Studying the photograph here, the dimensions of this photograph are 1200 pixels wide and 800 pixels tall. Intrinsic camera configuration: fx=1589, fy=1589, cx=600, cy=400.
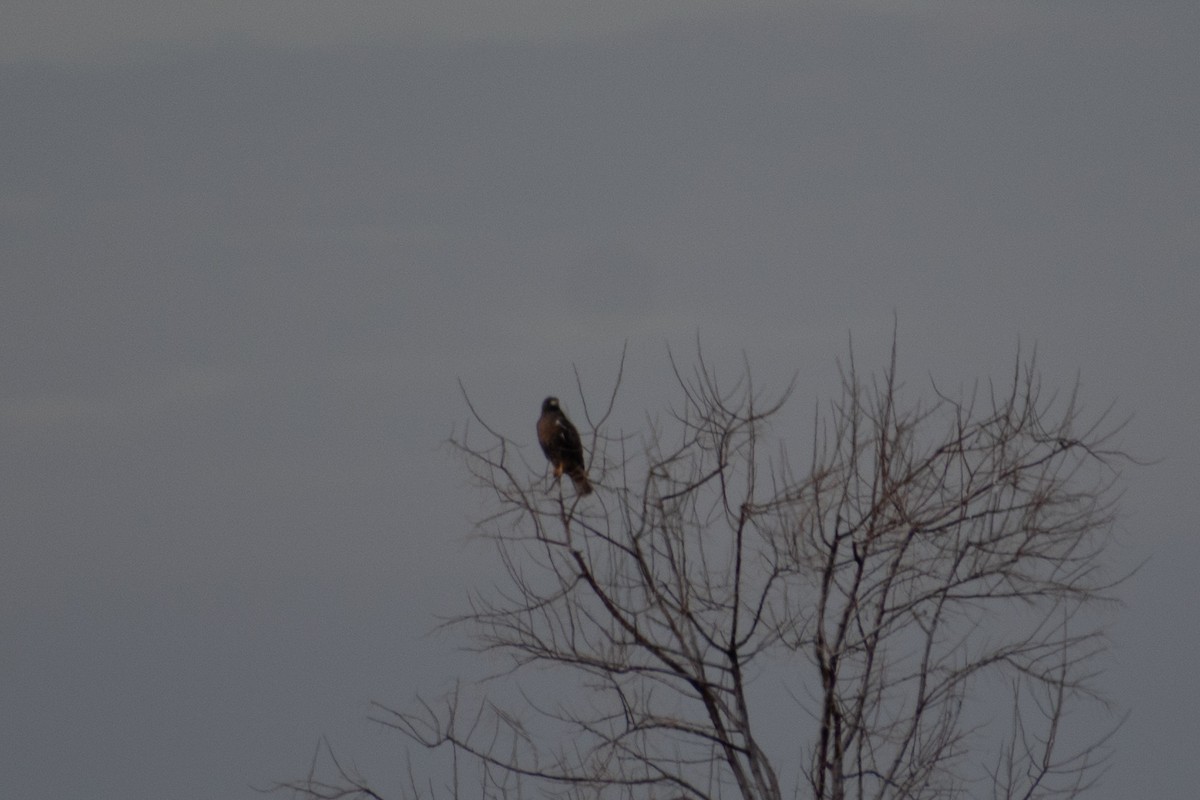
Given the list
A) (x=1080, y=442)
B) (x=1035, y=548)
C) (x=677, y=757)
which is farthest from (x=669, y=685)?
(x=1080, y=442)

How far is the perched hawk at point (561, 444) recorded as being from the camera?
682 centimetres

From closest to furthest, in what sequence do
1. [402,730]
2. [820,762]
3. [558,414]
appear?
1. [820,762]
2. [402,730]
3. [558,414]

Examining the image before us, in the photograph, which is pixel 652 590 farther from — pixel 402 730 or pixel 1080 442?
pixel 1080 442

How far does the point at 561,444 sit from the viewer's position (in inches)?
386

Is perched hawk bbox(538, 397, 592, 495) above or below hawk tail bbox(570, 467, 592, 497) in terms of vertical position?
above

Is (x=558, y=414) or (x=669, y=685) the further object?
(x=558, y=414)

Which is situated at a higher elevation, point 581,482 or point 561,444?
point 561,444

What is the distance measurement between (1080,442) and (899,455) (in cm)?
86

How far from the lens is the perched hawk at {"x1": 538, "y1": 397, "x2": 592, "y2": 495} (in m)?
6.82

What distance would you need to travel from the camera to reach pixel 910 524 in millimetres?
6543

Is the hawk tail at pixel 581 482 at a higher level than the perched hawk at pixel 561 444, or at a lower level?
lower

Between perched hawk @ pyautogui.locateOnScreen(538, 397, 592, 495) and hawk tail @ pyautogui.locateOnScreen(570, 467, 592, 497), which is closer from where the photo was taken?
hawk tail @ pyautogui.locateOnScreen(570, 467, 592, 497)

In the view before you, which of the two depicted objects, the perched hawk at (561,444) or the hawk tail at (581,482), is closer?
the hawk tail at (581,482)

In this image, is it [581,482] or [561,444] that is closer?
[581,482]
